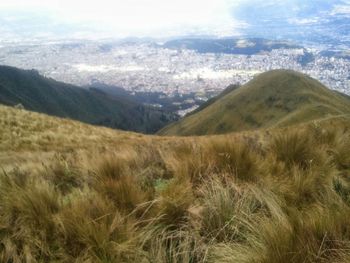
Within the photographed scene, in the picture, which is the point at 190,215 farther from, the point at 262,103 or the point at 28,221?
the point at 262,103

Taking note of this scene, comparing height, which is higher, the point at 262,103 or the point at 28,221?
the point at 28,221

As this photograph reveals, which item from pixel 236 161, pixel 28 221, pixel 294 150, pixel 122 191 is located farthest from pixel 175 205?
pixel 294 150

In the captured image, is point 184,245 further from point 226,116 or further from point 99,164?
point 226,116

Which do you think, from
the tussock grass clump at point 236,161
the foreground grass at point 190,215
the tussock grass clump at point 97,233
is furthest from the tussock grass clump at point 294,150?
the tussock grass clump at point 97,233

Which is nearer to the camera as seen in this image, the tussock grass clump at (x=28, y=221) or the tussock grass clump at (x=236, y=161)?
the tussock grass clump at (x=28, y=221)

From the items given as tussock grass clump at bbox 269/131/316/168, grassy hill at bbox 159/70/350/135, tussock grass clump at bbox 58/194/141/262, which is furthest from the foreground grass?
grassy hill at bbox 159/70/350/135

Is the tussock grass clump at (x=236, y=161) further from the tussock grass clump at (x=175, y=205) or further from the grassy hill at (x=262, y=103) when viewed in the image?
the grassy hill at (x=262, y=103)

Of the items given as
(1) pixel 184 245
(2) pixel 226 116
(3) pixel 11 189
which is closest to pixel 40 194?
(3) pixel 11 189
